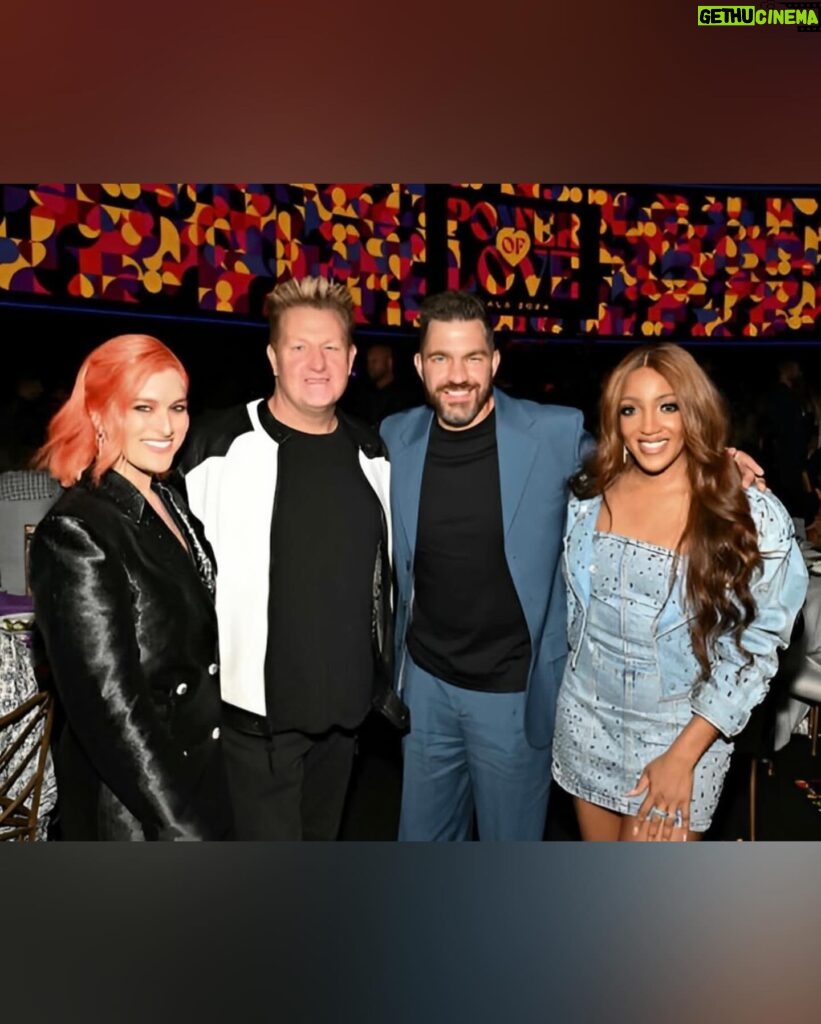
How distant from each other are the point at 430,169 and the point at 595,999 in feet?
6.28

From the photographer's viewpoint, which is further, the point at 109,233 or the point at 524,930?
the point at 109,233

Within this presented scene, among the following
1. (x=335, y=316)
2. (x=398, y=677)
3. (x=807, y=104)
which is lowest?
(x=398, y=677)

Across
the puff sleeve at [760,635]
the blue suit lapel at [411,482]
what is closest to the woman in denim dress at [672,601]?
the puff sleeve at [760,635]

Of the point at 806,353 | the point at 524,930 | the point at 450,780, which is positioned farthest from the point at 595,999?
the point at 806,353

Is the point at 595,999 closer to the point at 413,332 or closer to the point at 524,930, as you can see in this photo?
the point at 524,930

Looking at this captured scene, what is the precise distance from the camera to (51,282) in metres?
2.70

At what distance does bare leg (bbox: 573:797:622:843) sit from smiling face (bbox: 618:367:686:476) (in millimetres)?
785

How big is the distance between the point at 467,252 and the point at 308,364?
705 mm

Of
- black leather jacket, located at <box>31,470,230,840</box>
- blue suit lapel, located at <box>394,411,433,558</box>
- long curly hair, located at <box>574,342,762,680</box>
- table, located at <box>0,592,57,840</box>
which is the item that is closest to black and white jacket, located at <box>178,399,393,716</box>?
→ black leather jacket, located at <box>31,470,230,840</box>

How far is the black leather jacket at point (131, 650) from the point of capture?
1991 millimetres

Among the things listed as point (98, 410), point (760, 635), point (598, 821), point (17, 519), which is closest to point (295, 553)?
point (98, 410)

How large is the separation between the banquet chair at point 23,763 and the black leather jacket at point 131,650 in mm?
178

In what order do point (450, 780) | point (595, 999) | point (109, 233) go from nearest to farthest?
point (595, 999)
point (450, 780)
point (109, 233)

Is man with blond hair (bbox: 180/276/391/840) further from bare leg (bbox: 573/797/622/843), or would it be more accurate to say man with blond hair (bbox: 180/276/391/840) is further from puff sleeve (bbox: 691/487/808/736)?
puff sleeve (bbox: 691/487/808/736)
